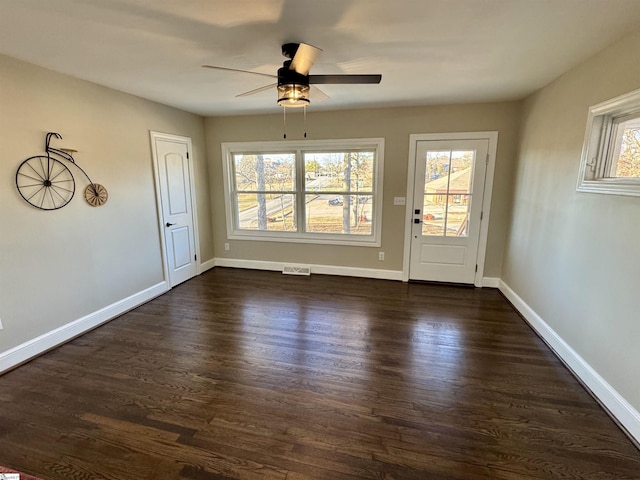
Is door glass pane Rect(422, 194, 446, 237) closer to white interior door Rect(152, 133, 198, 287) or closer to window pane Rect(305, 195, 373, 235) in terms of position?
window pane Rect(305, 195, 373, 235)

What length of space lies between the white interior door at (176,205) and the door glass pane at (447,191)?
3413 millimetres

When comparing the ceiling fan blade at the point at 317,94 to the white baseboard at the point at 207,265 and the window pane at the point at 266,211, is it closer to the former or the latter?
the window pane at the point at 266,211

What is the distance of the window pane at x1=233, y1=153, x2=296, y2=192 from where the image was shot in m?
4.72

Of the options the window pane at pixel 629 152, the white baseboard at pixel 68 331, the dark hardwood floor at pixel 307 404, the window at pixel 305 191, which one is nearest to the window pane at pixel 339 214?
the window at pixel 305 191

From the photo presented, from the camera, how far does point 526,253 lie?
11.3 feet

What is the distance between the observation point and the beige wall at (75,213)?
243cm

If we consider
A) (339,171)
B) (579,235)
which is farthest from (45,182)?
(579,235)

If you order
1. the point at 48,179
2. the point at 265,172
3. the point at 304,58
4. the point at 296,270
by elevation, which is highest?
the point at 304,58

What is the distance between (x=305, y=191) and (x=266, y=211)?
2.50ft

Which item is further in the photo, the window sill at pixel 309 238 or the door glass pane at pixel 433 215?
the window sill at pixel 309 238

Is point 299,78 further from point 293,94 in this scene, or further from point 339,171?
point 339,171

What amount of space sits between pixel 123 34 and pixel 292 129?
2.69 metres

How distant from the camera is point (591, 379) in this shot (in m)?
2.21

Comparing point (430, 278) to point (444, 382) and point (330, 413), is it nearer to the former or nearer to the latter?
point (444, 382)
